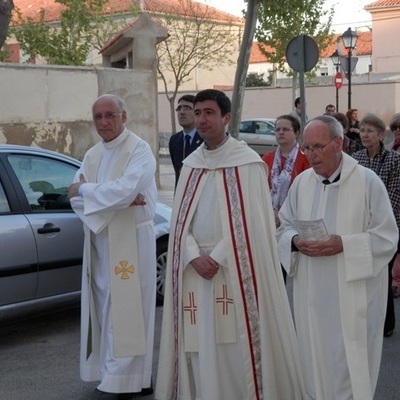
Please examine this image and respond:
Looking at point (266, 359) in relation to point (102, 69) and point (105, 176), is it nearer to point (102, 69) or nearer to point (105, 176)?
point (105, 176)

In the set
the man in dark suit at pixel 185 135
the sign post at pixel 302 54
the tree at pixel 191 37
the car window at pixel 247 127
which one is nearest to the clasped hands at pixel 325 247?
the man in dark suit at pixel 185 135

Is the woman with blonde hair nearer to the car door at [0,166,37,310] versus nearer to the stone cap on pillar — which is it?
the car door at [0,166,37,310]

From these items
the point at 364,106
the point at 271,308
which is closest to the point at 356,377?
the point at 271,308

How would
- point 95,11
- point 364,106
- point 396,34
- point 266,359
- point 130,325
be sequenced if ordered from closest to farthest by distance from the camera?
1. point 266,359
2. point 130,325
3. point 95,11
4. point 364,106
5. point 396,34

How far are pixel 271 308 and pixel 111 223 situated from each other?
129 cm

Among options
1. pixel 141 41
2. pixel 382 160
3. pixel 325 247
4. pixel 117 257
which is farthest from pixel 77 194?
pixel 141 41

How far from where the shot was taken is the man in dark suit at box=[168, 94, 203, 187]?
766cm

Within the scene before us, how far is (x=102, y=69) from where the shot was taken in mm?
15930

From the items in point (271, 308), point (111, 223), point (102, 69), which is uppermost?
point (102, 69)

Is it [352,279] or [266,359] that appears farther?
[266,359]

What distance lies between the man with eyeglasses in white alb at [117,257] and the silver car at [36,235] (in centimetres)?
122

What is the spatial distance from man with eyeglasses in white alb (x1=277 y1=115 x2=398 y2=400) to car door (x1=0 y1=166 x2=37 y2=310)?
2.79 meters

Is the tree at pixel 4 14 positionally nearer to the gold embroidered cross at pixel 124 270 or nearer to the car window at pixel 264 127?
the gold embroidered cross at pixel 124 270

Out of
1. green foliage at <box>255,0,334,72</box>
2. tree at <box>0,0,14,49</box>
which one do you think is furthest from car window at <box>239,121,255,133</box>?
tree at <box>0,0,14,49</box>
